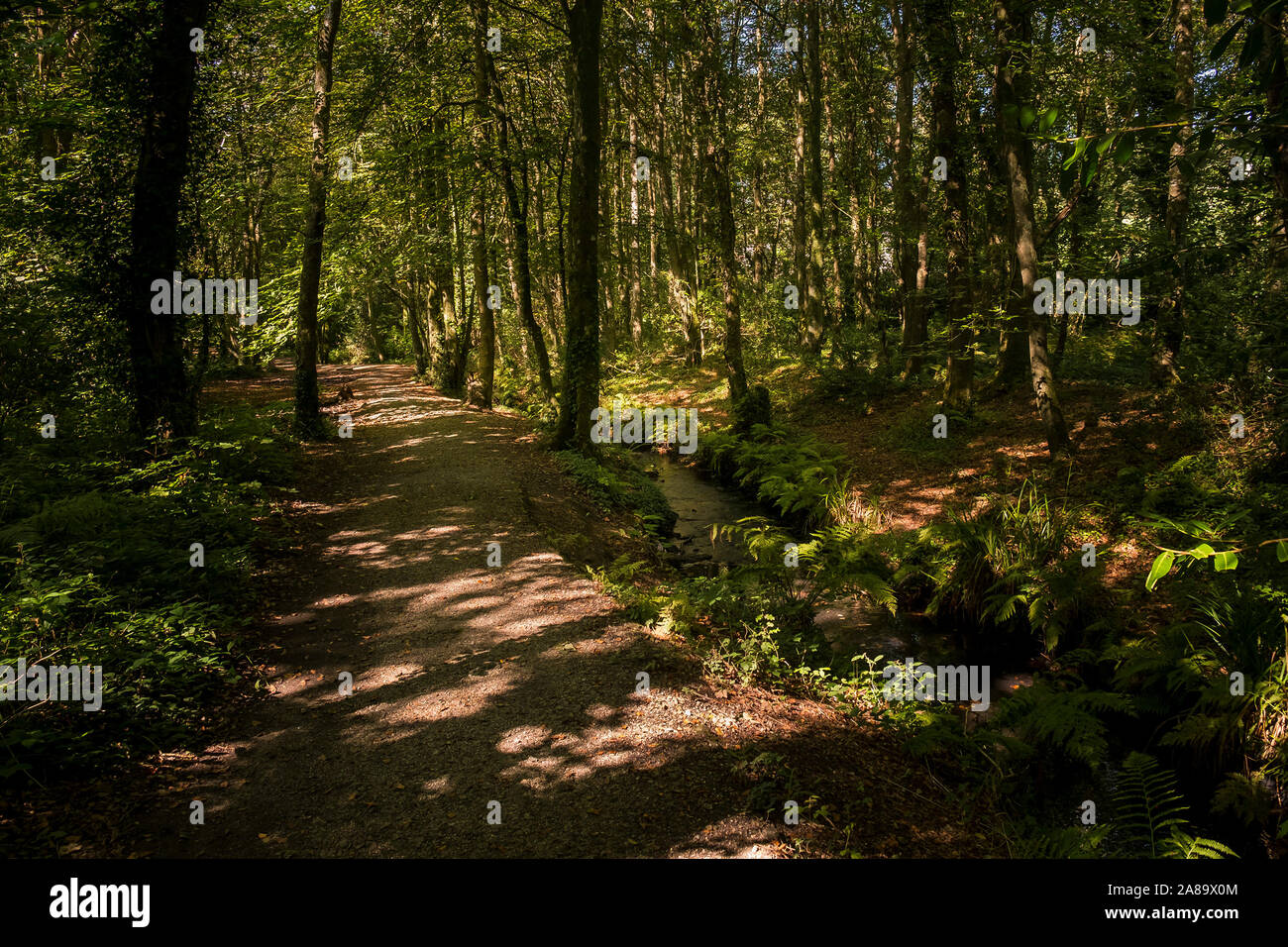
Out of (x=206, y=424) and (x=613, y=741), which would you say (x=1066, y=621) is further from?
(x=206, y=424)

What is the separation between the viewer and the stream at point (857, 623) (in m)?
8.42

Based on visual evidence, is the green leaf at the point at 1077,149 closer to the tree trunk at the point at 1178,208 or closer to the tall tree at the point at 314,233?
the tree trunk at the point at 1178,208

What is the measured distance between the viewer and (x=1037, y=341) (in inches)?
416

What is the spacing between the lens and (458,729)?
17.4ft

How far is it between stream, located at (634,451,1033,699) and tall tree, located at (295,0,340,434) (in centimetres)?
A: 820

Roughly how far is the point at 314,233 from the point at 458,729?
11.9m

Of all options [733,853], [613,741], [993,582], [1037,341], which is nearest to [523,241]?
[1037,341]

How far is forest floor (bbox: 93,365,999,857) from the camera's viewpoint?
13.5 feet

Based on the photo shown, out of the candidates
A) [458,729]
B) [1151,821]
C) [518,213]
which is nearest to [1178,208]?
[1151,821]

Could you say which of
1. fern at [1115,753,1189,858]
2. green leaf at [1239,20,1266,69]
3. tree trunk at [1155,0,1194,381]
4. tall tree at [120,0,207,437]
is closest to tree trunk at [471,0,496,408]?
tall tree at [120,0,207,437]

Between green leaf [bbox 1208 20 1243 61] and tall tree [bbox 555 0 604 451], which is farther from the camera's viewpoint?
tall tree [bbox 555 0 604 451]

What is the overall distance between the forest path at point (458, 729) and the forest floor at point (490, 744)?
0.02 m

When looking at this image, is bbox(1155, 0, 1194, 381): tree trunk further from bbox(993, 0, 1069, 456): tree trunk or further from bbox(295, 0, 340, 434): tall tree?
bbox(295, 0, 340, 434): tall tree

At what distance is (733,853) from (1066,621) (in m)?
6.47
